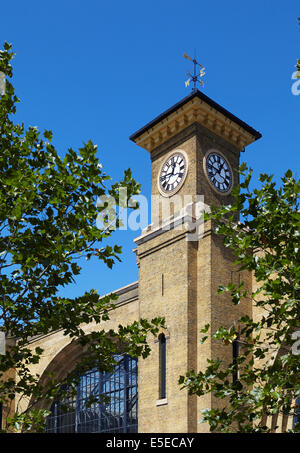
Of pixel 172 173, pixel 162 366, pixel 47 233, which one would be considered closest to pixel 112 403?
pixel 162 366

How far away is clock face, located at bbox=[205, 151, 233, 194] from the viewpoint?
27492 mm

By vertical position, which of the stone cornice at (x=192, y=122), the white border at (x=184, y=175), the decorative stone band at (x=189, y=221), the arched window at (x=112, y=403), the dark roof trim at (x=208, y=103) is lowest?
the arched window at (x=112, y=403)

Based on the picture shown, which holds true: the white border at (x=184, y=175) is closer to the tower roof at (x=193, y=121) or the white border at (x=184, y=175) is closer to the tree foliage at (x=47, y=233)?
the tower roof at (x=193, y=121)

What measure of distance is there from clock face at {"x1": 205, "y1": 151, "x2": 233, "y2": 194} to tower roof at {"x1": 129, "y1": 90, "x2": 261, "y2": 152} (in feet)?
4.28

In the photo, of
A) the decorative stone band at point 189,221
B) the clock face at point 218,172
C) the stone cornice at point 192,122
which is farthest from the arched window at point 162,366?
the stone cornice at point 192,122

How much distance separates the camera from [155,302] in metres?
26.6

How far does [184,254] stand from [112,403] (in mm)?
12799

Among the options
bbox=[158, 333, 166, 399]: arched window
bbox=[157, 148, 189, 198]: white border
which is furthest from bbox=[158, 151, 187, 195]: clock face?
bbox=[158, 333, 166, 399]: arched window

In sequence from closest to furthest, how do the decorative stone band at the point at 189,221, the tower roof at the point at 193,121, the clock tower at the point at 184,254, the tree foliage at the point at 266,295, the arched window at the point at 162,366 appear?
the tree foliage at the point at 266,295 → the clock tower at the point at 184,254 → the arched window at the point at 162,366 → the decorative stone band at the point at 189,221 → the tower roof at the point at 193,121

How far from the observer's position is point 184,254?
25.6 meters

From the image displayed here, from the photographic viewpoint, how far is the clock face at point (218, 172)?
2749 cm

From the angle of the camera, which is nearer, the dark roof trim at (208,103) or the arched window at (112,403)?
the dark roof trim at (208,103)

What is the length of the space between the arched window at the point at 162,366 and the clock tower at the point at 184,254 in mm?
42
